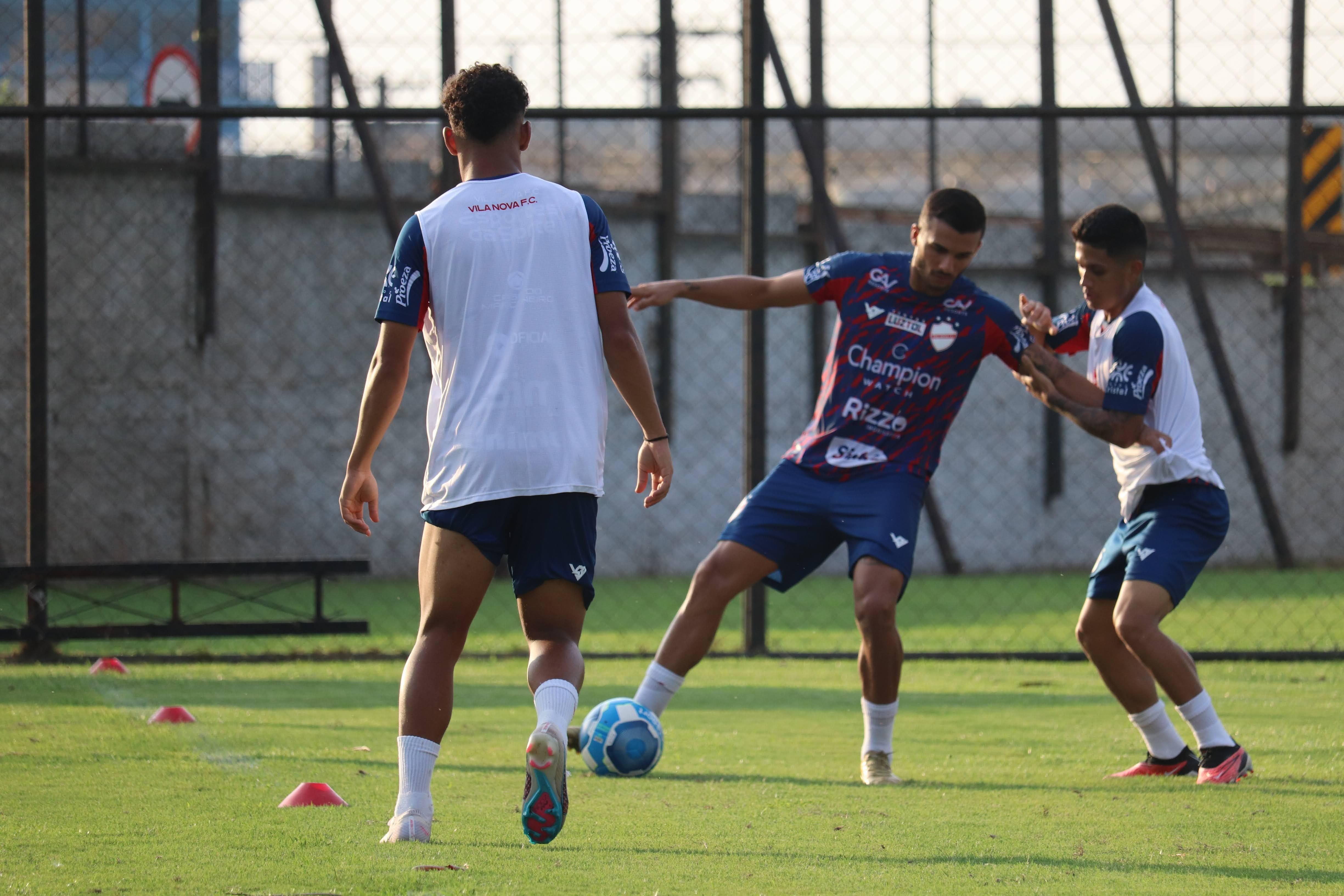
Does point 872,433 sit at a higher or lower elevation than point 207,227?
lower

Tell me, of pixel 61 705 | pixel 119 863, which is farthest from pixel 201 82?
pixel 119 863

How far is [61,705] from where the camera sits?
5.28 metres

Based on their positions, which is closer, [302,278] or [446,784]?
[446,784]

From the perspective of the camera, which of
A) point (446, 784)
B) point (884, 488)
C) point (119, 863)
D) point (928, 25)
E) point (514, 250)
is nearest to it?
point (119, 863)

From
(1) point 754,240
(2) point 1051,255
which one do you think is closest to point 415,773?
(1) point 754,240

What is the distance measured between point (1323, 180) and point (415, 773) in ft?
45.5

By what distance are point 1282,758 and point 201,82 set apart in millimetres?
8361

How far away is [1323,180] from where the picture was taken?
47.4 ft

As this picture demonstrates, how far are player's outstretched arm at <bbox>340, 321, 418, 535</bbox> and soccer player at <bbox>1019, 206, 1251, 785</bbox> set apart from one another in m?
1.99

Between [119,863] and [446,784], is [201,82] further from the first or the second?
[119,863]

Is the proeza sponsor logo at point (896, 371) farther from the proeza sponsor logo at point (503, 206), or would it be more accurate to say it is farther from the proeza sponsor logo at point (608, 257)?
the proeza sponsor logo at point (503, 206)

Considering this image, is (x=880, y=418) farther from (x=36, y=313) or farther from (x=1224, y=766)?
(x=36, y=313)

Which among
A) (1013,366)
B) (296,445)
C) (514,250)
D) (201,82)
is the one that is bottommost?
(296,445)

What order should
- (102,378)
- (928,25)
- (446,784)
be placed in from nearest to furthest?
(446,784), (928,25), (102,378)
